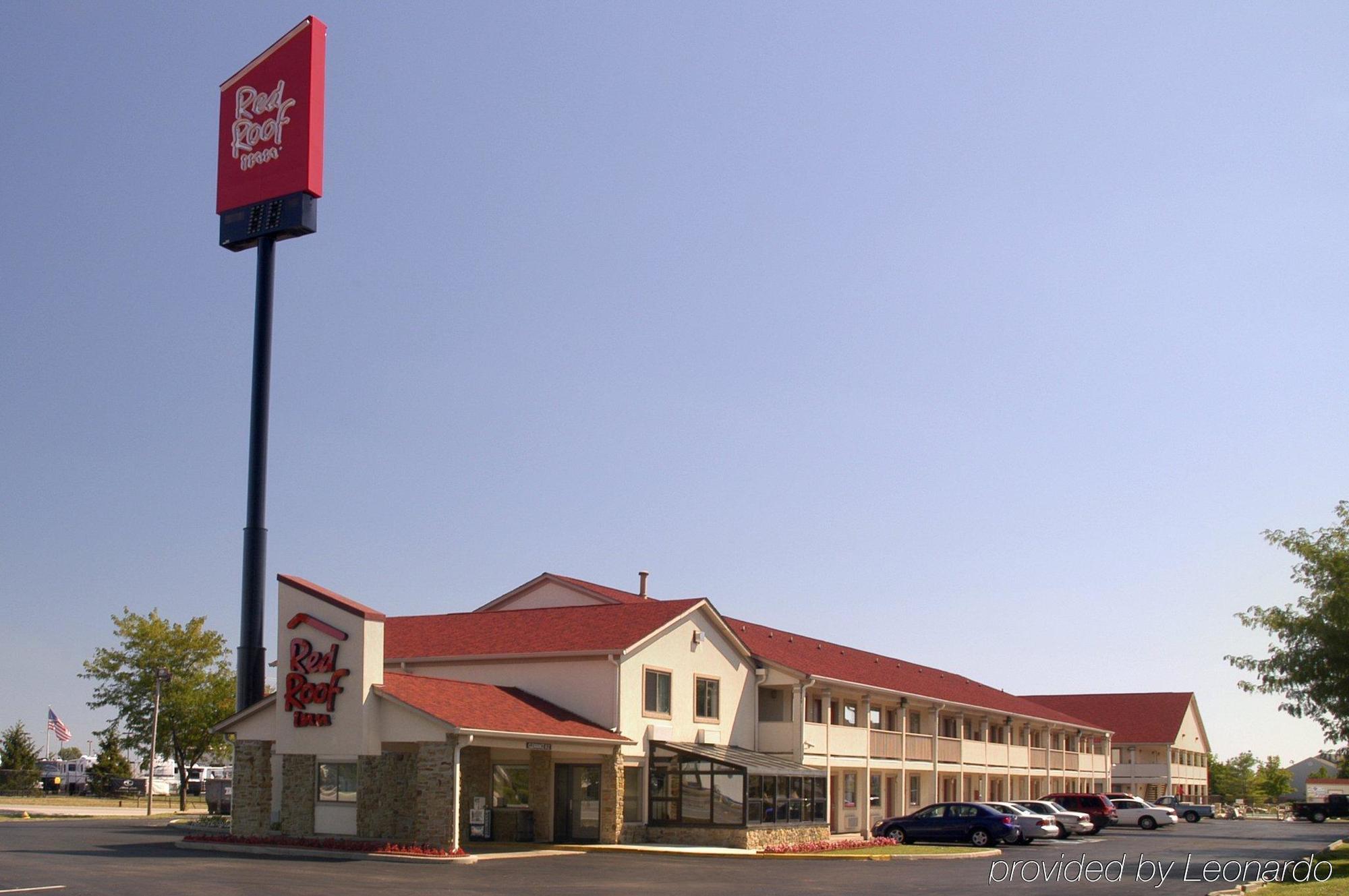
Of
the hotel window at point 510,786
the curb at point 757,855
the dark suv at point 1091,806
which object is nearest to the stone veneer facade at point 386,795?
the hotel window at point 510,786

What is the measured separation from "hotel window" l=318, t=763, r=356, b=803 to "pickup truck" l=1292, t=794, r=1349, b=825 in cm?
6020

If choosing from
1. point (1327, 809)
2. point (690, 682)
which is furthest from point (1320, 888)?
point (1327, 809)

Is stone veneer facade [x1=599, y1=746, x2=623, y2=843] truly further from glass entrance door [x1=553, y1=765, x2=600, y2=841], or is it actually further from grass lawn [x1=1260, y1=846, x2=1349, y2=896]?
grass lawn [x1=1260, y1=846, x2=1349, y2=896]

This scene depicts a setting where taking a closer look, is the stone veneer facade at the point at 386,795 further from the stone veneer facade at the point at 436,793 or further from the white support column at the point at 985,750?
the white support column at the point at 985,750

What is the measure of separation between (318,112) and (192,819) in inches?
949

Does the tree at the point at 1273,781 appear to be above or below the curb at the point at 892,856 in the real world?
below

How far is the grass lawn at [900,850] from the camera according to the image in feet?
113

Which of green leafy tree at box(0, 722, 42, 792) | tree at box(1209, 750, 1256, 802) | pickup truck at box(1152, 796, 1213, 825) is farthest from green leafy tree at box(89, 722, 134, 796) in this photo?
tree at box(1209, 750, 1256, 802)

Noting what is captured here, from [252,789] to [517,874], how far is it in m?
11.2

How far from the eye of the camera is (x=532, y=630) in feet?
130

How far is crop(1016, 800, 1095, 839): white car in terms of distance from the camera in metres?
49.0

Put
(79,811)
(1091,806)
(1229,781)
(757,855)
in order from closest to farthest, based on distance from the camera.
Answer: (757,855) → (79,811) → (1091,806) → (1229,781)

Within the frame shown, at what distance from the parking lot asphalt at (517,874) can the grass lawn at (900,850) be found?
176 centimetres

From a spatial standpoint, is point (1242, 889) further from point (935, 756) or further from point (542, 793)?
point (935, 756)
